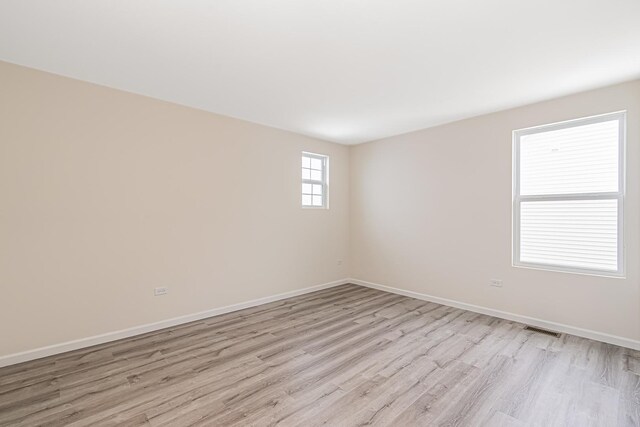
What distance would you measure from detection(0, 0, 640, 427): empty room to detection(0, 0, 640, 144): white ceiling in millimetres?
20

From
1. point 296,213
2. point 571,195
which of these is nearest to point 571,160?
point 571,195

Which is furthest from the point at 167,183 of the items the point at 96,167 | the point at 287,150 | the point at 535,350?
the point at 535,350

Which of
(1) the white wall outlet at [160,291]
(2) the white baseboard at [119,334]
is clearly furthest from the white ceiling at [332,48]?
(2) the white baseboard at [119,334]

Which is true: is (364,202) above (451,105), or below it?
below

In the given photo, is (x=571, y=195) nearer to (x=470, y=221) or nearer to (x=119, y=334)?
(x=470, y=221)

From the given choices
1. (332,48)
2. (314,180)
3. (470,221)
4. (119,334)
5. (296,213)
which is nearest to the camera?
(332,48)

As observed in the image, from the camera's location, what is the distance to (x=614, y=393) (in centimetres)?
216

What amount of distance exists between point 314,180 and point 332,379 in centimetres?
344

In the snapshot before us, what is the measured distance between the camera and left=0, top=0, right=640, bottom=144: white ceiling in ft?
6.24

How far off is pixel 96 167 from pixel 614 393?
490 cm

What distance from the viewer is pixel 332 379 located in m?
2.36

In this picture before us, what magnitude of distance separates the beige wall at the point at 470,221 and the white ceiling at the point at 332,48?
490 mm

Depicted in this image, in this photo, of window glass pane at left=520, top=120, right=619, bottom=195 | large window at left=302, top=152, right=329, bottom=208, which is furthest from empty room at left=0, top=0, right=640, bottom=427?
large window at left=302, top=152, right=329, bottom=208

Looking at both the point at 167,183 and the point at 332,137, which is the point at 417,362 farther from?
the point at 332,137
